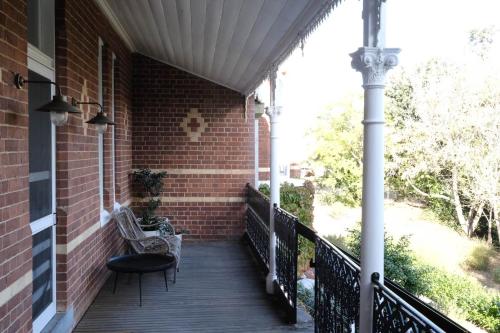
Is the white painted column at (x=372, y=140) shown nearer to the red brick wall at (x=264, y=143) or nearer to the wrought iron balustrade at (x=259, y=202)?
the wrought iron balustrade at (x=259, y=202)

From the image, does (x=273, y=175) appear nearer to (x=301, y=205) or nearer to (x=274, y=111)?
(x=274, y=111)

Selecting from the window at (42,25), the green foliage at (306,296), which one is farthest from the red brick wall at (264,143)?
the window at (42,25)

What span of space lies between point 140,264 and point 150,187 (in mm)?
2880

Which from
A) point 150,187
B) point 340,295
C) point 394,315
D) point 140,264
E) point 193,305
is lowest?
point 193,305

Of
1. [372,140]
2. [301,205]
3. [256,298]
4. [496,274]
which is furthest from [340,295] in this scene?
[496,274]

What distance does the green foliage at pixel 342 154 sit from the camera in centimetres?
1988

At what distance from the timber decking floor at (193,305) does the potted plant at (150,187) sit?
4.76ft

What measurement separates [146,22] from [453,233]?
14.0 meters

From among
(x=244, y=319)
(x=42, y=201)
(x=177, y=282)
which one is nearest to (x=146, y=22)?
(x=42, y=201)

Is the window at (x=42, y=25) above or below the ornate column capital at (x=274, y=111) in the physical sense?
above

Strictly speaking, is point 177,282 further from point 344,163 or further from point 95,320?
point 344,163

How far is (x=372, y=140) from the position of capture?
2.35m

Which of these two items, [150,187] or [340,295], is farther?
[150,187]

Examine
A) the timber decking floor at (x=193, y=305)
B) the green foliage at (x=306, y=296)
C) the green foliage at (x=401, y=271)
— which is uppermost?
the timber decking floor at (x=193, y=305)
